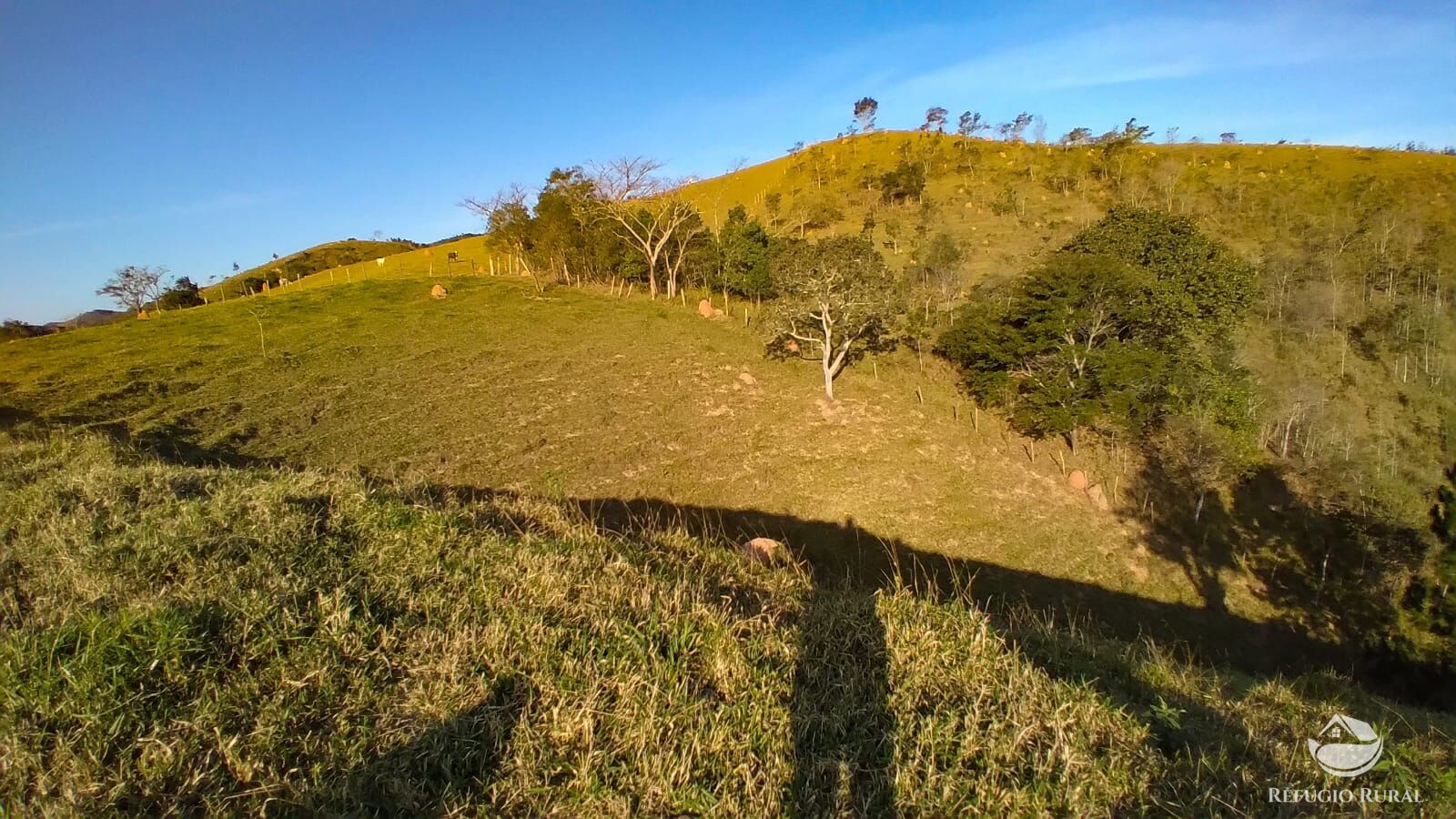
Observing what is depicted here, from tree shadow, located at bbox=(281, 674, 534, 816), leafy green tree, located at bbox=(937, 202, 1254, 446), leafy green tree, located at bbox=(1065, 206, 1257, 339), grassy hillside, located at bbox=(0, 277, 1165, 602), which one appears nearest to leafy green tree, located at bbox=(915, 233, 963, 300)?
leafy green tree, located at bbox=(1065, 206, 1257, 339)

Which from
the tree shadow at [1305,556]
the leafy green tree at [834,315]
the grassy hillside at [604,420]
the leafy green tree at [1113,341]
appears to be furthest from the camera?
the leafy green tree at [834,315]

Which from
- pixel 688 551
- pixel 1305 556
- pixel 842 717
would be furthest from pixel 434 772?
pixel 1305 556

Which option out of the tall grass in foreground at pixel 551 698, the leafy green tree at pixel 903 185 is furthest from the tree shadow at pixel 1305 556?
the leafy green tree at pixel 903 185

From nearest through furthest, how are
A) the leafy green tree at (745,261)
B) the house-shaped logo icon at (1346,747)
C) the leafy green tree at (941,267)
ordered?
the house-shaped logo icon at (1346,747) < the leafy green tree at (941,267) < the leafy green tree at (745,261)

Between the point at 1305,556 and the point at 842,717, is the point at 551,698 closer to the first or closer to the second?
the point at 842,717

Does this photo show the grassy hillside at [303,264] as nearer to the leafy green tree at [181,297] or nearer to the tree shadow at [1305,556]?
the leafy green tree at [181,297]

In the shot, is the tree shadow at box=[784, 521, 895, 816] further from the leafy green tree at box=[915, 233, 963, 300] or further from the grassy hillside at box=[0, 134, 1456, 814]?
the leafy green tree at box=[915, 233, 963, 300]

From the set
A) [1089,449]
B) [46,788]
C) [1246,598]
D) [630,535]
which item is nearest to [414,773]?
[46,788]
